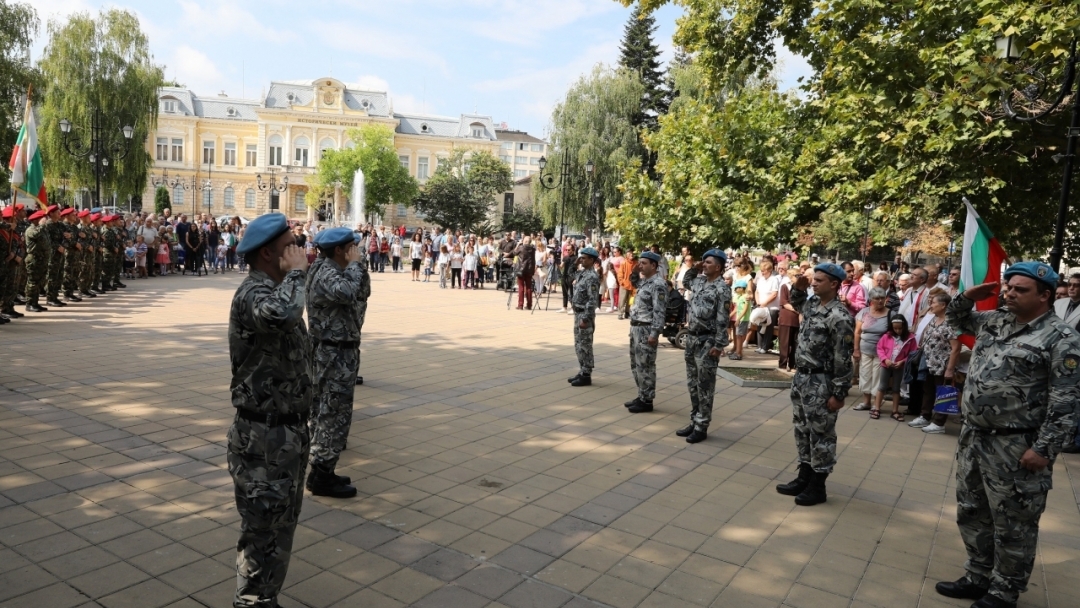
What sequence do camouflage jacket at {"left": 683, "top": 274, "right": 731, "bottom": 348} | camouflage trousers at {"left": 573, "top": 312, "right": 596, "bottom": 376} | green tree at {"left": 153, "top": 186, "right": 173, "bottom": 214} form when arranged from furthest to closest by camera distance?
1. green tree at {"left": 153, "top": 186, "right": 173, "bottom": 214}
2. camouflage trousers at {"left": 573, "top": 312, "right": 596, "bottom": 376}
3. camouflage jacket at {"left": 683, "top": 274, "right": 731, "bottom": 348}

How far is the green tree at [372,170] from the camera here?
6812cm

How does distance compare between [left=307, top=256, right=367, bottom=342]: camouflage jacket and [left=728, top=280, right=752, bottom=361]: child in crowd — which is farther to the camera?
[left=728, top=280, right=752, bottom=361]: child in crowd

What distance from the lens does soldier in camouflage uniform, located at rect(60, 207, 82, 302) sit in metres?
15.8

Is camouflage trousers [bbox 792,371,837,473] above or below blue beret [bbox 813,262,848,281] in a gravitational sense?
below

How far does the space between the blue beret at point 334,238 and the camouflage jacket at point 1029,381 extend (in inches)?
176

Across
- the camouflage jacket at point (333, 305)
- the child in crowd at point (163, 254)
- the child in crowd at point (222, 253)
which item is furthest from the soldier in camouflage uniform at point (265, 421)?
the child in crowd at point (222, 253)

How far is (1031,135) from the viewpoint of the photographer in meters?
10.9

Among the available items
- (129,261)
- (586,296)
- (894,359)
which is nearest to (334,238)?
(586,296)

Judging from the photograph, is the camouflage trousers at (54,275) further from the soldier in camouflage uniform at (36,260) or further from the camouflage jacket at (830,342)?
the camouflage jacket at (830,342)

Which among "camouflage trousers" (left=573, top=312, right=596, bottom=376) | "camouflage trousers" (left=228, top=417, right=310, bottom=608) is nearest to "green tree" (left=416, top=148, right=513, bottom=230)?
"camouflage trousers" (left=573, top=312, right=596, bottom=376)

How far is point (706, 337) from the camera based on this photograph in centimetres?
750

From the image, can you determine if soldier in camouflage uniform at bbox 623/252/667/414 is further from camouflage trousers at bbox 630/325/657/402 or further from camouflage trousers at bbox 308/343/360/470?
camouflage trousers at bbox 308/343/360/470

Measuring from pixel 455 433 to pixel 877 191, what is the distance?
8.27 m

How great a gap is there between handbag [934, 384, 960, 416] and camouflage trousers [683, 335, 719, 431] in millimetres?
3033
